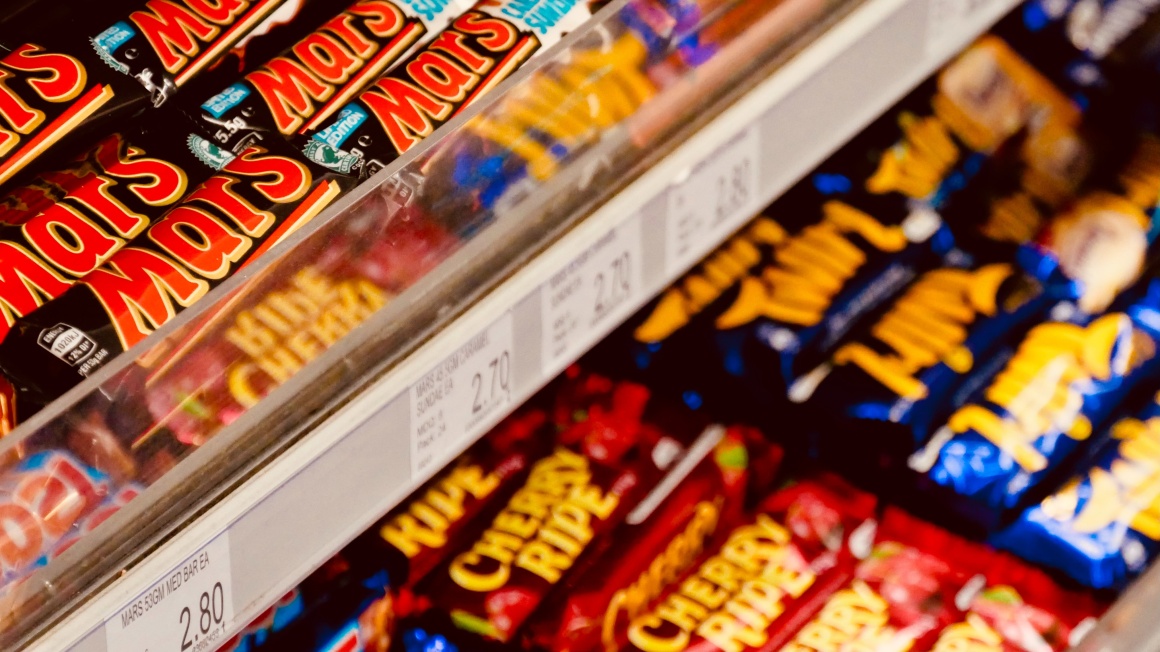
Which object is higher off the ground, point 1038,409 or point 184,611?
point 184,611

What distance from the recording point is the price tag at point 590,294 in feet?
2.83

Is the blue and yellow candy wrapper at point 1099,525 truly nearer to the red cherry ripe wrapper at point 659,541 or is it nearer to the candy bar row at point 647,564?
the candy bar row at point 647,564

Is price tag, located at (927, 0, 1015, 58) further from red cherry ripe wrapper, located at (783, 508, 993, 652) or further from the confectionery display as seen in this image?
red cherry ripe wrapper, located at (783, 508, 993, 652)

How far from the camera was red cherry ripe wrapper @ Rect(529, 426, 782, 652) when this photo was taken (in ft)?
3.86

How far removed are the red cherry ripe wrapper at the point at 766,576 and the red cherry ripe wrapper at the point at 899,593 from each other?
19 millimetres

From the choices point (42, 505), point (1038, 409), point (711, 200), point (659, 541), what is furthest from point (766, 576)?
point (42, 505)

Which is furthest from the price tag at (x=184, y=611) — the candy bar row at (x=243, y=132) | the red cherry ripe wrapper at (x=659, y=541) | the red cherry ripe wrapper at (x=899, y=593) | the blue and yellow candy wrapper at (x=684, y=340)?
the blue and yellow candy wrapper at (x=684, y=340)

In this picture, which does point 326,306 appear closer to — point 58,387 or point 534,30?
point 58,387

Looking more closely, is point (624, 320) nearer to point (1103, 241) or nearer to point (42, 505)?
point (1103, 241)

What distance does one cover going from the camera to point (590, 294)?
34.9 inches

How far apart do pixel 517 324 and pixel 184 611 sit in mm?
256

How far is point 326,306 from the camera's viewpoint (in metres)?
0.77

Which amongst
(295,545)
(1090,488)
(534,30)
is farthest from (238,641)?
(1090,488)

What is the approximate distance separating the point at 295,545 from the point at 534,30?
410 millimetres
